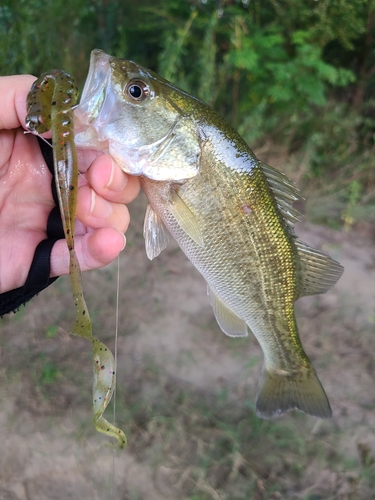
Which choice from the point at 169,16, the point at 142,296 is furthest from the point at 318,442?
the point at 169,16

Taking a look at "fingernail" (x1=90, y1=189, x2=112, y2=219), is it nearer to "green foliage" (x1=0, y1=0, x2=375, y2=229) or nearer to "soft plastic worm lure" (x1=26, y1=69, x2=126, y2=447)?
"soft plastic worm lure" (x1=26, y1=69, x2=126, y2=447)

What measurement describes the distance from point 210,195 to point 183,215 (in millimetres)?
134

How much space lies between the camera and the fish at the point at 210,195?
1.31 meters

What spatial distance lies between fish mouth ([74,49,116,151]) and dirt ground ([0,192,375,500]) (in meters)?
1.53

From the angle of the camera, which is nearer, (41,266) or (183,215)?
(183,215)

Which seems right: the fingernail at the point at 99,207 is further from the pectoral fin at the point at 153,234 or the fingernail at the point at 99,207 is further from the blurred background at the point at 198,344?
the blurred background at the point at 198,344

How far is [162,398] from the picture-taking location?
8.48 feet

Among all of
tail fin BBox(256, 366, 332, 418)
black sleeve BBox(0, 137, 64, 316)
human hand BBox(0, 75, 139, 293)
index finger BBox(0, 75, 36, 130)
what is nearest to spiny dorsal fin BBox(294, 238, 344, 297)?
tail fin BBox(256, 366, 332, 418)

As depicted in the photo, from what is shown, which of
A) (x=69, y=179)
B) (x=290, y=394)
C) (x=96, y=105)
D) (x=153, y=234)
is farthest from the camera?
(x=290, y=394)

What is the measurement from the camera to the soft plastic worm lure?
111 cm

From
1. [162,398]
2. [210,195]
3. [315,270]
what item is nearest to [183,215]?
[210,195]

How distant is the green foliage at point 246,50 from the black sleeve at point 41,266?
8.48ft

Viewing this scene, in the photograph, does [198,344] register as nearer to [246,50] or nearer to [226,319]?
[226,319]

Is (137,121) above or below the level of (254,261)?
above
